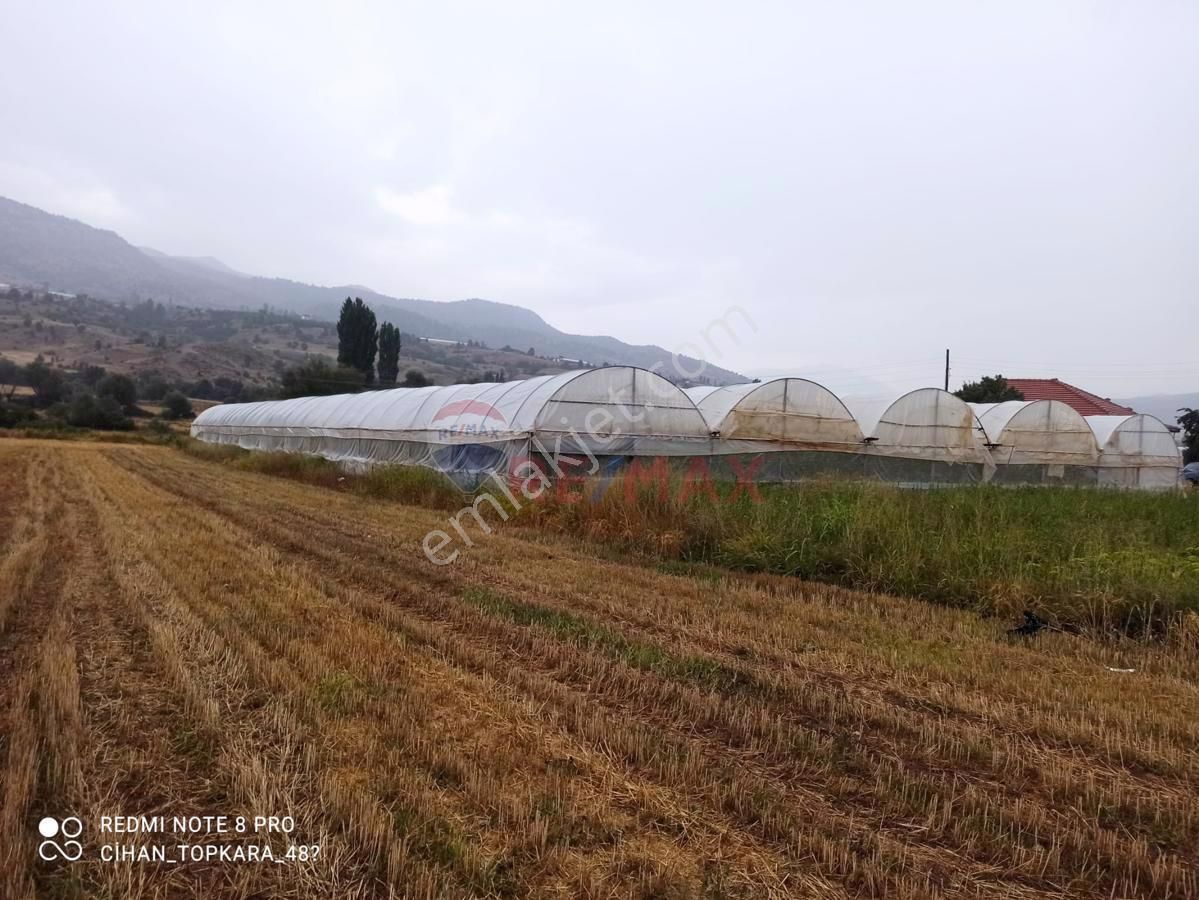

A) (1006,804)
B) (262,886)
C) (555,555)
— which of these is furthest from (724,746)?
(555,555)

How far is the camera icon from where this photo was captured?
2.34m

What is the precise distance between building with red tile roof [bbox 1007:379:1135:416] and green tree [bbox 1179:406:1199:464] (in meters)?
2.70

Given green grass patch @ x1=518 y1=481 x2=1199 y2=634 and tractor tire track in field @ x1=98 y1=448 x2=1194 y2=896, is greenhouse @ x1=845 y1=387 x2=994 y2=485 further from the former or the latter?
tractor tire track in field @ x1=98 y1=448 x2=1194 y2=896

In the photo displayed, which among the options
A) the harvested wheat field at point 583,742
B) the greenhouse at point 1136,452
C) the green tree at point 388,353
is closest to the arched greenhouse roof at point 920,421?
the greenhouse at point 1136,452

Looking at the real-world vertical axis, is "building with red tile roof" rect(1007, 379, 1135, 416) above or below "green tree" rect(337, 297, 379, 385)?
below

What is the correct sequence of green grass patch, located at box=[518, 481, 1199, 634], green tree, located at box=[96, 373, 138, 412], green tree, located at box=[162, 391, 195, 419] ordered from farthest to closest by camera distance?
green tree, located at box=[162, 391, 195, 419] → green tree, located at box=[96, 373, 138, 412] → green grass patch, located at box=[518, 481, 1199, 634]

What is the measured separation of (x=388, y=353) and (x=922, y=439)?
54775mm

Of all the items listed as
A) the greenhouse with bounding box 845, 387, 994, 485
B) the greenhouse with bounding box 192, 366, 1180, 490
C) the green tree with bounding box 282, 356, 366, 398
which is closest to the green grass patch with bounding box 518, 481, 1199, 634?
the greenhouse with bounding box 192, 366, 1180, 490

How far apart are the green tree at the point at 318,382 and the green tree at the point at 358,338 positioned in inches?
194

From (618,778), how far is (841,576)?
4.88 metres

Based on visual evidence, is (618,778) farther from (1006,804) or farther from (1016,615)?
(1016,615)

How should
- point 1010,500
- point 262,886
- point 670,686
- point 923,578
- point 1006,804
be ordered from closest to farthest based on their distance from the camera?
point 262,886
point 1006,804
point 670,686
point 923,578
point 1010,500

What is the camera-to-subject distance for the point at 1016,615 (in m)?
5.85

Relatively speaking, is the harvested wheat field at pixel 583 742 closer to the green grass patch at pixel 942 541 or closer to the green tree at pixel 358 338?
the green grass patch at pixel 942 541
